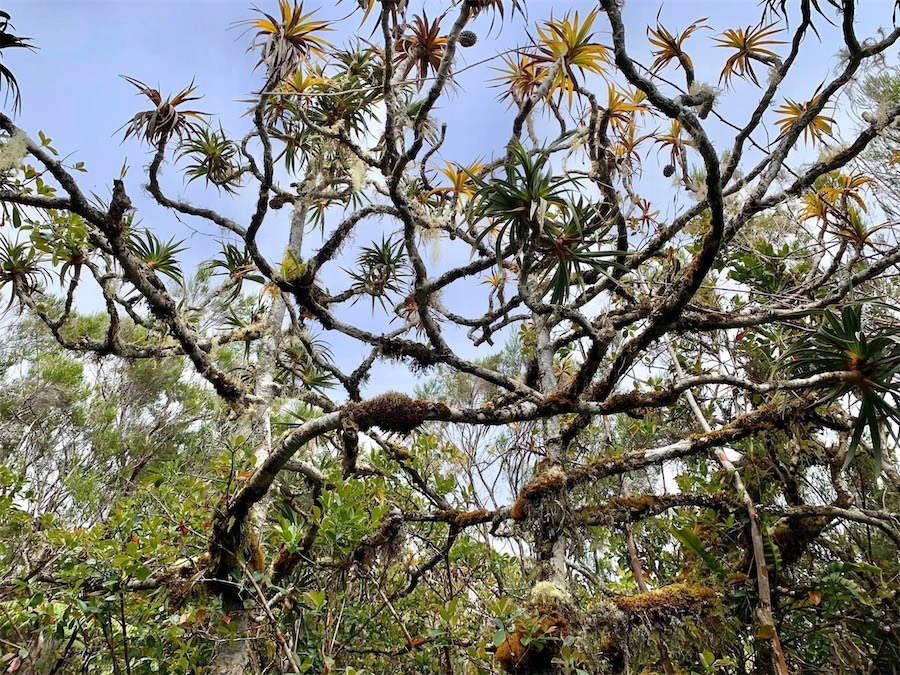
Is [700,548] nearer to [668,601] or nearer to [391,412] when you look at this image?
[668,601]

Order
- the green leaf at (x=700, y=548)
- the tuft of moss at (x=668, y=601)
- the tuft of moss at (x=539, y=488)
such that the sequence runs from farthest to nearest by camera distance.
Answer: the green leaf at (x=700, y=548)
the tuft of moss at (x=539, y=488)
the tuft of moss at (x=668, y=601)

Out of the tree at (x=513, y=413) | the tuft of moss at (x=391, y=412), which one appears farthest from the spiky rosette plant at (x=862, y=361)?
the tuft of moss at (x=391, y=412)

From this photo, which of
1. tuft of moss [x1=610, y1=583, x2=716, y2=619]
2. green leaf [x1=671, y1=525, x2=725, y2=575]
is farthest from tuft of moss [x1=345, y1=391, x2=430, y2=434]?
green leaf [x1=671, y1=525, x2=725, y2=575]

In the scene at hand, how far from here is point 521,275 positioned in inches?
118

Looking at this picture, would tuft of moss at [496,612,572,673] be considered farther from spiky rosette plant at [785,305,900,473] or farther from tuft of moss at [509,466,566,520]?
spiky rosette plant at [785,305,900,473]

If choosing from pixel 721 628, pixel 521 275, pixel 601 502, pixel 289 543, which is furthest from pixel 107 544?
pixel 721 628

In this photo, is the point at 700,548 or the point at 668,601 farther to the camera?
the point at 700,548

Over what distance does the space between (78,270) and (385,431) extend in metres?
2.98

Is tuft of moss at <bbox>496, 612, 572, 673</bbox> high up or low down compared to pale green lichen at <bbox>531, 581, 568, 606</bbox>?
down

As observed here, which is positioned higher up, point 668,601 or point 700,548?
point 700,548

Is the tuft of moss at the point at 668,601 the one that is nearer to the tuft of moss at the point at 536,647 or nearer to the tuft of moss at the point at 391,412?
the tuft of moss at the point at 536,647

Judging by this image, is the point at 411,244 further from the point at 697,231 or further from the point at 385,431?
the point at 697,231

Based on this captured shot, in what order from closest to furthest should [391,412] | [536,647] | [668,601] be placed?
[536,647]
[391,412]
[668,601]

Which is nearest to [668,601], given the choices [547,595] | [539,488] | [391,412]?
[547,595]
